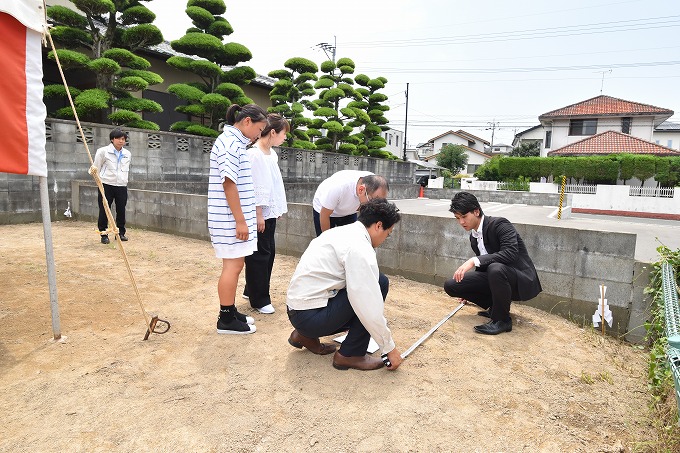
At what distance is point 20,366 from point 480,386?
8.89ft

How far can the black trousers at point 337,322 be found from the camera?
238 cm

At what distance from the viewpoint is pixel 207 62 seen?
12266mm

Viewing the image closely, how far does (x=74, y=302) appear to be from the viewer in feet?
11.6

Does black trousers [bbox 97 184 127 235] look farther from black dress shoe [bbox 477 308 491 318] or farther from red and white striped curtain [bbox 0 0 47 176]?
black dress shoe [bbox 477 308 491 318]

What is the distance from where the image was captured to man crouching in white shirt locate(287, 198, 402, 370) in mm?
2213

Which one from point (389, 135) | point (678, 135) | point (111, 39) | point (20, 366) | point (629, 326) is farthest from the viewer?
point (389, 135)

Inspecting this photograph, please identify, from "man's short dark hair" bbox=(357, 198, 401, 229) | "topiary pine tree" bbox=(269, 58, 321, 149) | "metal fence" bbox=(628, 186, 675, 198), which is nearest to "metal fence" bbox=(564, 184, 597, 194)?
"metal fence" bbox=(628, 186, 675, 198)

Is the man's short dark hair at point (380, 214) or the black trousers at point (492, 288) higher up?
the man's short dark hair at point (380, 214)

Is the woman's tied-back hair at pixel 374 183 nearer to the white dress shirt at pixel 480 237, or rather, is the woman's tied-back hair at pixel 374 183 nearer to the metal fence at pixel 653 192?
the white dress shirt at pixel 480 237

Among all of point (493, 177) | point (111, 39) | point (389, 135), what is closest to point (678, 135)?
point (493, 177)

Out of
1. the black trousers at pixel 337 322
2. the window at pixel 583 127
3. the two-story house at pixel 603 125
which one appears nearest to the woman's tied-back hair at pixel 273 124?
the black trousers at pixel 337 322

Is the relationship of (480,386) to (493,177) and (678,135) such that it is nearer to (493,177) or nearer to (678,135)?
(493,177)

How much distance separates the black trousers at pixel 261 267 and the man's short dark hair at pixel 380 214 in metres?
1.34

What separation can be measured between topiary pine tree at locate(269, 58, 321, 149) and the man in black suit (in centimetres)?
1367
